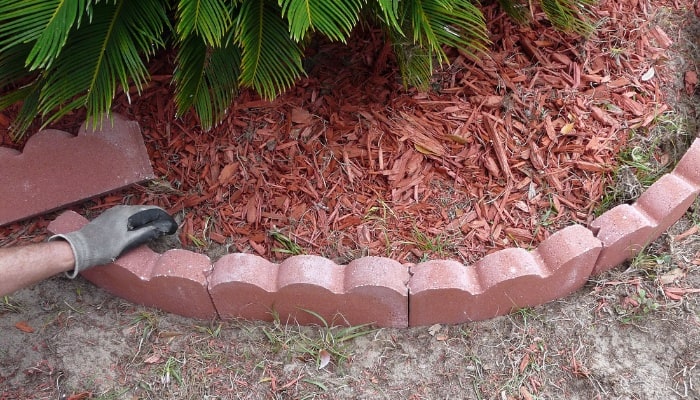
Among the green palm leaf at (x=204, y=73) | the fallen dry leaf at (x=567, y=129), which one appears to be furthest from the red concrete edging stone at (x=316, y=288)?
the fallen dry leaf at (x=567, y=129)

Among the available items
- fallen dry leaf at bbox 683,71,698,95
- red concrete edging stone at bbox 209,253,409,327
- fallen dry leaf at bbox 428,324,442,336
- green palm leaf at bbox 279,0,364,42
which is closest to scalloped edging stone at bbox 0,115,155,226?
red concrete edging stone at bbox 209,253,409,327

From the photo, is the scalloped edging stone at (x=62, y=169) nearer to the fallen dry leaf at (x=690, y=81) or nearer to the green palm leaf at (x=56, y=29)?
the green palm leaf at (x=56, y=29)

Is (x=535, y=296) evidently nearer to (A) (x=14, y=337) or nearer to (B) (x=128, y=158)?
(B) (x=128, y=158)

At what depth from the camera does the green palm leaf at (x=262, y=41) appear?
5.35 feet

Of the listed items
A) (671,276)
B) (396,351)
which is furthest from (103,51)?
(671,276)

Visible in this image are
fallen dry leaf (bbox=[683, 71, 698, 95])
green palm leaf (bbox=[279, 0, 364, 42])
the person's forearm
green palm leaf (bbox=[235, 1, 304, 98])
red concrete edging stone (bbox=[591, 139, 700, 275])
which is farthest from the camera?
fallen dry leaf (bbox=[683, 71, 698, 95])

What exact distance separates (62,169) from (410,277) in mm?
1259

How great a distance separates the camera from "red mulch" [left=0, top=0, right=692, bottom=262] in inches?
79.7

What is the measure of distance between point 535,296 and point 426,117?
711 millimetres

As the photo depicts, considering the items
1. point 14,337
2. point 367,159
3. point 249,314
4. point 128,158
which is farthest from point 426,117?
point 14,337

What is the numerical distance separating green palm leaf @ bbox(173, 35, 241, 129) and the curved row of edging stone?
0.50 metres

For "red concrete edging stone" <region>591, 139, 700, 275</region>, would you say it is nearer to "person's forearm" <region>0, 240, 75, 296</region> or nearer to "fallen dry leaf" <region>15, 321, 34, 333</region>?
"person's forearm" <region>0, 240, 75, 296</region>

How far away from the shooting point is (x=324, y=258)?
1894 mm

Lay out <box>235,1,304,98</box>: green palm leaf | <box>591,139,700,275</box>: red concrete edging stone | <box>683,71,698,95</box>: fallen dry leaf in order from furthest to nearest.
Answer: <box>683,71,698,95</box>: fallen dry leaf < <box>591,139,700,275</box>: red concrete edging stone < <box>235,1,304,98</box>: green palm leaf
